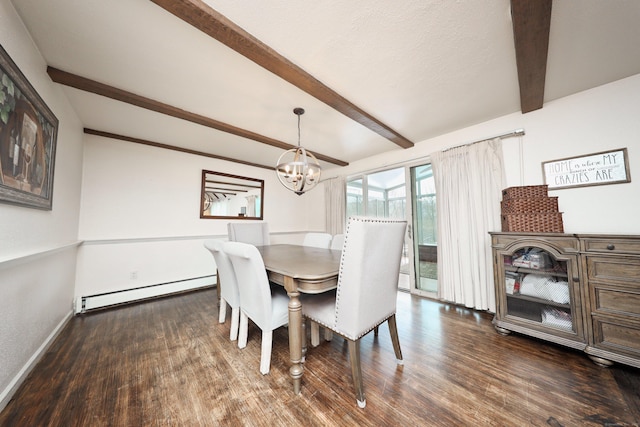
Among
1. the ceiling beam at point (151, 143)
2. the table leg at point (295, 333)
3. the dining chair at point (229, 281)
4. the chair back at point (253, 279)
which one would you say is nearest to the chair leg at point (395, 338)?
the table leg at point (295, 333)

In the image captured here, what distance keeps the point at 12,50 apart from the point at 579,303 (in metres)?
4.19

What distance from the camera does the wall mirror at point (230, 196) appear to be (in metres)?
3.66

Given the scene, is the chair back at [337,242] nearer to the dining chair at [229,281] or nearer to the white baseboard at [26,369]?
the dining chair at [229,281]

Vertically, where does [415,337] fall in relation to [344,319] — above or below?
below

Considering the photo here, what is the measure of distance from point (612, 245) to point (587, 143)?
1042 mm

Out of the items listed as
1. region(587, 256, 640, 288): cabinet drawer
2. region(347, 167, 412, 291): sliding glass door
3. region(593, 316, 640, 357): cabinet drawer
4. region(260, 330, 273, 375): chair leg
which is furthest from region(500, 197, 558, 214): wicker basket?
region(260, 330, 273, 375): chair leg

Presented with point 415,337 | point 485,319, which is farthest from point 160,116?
point 485,319

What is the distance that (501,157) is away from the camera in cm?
240

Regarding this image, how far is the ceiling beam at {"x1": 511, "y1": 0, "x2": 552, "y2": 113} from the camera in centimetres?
116

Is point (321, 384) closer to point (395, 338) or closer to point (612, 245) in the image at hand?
point (395, 338)

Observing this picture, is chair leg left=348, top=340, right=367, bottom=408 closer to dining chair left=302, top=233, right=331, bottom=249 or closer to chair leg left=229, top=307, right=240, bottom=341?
chair leg left=229, top=307, right=240, bottom=341

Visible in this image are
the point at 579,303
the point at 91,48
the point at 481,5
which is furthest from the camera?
the point at 579,303

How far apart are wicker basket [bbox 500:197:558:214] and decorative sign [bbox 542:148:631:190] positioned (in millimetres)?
A: 378

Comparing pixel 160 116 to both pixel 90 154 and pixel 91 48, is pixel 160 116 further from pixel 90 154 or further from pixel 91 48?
pixel 90 154
